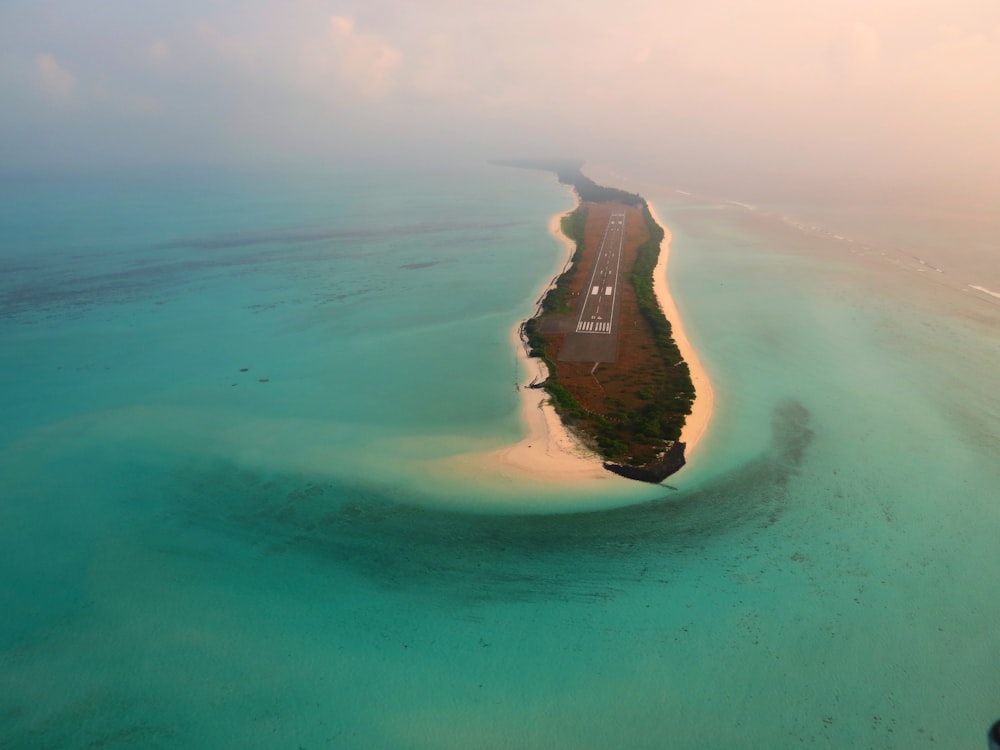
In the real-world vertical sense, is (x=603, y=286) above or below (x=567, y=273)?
below

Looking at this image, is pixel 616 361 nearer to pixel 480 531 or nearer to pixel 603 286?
pixel 480 531

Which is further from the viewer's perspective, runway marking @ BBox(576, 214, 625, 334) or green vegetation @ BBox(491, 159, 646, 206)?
green vegetation @ BBox(491, 159, 646, 206)

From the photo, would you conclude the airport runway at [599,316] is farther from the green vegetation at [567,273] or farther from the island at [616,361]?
the green vegetation at [567,273]

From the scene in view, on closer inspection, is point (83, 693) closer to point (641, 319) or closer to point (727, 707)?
point (727, 707)

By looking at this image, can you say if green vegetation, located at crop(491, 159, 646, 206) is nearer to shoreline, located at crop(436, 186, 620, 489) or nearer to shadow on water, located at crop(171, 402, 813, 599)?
shoreline, located at crop(436, 186, 620, 489)

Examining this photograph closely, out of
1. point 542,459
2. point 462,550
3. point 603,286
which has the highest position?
point 603,286

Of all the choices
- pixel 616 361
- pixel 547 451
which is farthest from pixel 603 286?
pixel 547 451

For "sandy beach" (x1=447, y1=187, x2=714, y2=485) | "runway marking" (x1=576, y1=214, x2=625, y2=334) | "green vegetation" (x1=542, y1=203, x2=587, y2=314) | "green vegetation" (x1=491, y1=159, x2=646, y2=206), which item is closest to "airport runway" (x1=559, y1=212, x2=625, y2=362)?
"runway marking" (x1=576, y1=214, x2=625, y2=334)
